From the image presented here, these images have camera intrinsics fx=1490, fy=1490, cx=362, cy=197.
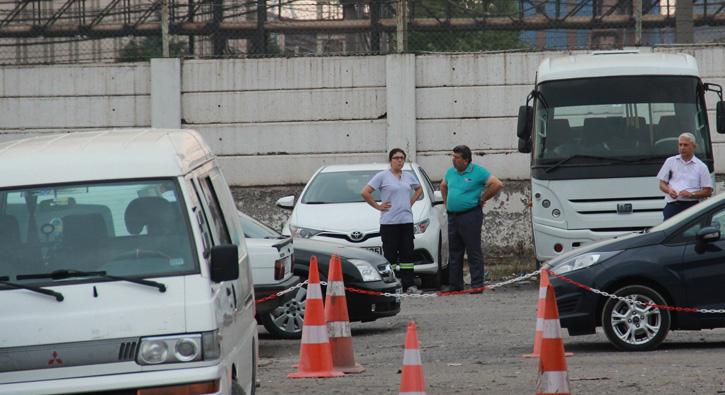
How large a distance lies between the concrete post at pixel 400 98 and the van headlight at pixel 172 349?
652 inches

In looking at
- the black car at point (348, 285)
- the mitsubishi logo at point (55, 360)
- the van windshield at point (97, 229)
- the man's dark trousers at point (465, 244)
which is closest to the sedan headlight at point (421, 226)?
the man's dark trousers at point (465, 244)

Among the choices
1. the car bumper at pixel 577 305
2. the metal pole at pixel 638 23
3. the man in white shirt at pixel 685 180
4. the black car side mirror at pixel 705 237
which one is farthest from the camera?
the metal pole at pixel 638 23

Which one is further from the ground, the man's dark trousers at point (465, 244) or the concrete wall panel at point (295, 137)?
the concrete wall panel at point (295, 137)

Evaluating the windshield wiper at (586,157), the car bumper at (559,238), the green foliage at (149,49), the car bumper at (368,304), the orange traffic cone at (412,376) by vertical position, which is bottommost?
the car bumper at (368,304)

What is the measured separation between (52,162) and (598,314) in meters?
6.08

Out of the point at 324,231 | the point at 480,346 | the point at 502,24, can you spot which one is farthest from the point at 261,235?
the point at 502,24

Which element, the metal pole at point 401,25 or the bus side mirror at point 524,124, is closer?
the bus side mirror at point 524,124

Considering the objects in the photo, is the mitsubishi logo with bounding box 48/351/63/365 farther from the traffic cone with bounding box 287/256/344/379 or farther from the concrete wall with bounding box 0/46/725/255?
the concrete wall with bounding box 0/46/725/255

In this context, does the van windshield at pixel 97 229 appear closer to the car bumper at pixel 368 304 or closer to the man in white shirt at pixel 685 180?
the car bumper at pixel 368 304

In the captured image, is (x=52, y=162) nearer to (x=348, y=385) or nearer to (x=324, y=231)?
(x=348, y=385)

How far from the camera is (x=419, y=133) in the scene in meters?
23.3

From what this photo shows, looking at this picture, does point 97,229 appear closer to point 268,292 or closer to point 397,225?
point 268,292

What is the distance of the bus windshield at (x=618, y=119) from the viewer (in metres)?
18.3

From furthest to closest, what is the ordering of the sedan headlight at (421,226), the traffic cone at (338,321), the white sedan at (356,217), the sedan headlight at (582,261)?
the sedan headlight at (421,226)
the white sedan at (356,217)
the sedan headlight at (582,261)
the traffic cone at (338,321)
